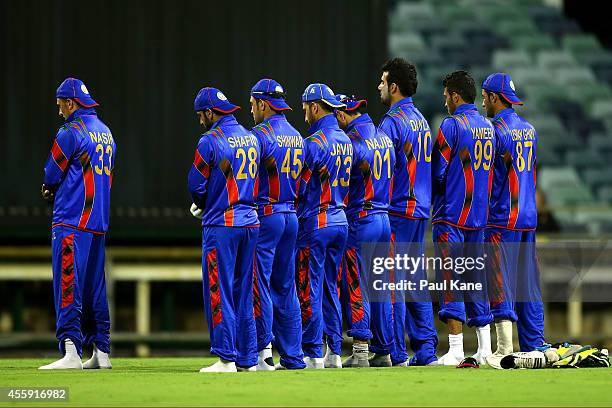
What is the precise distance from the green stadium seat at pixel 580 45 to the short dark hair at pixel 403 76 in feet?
47.1

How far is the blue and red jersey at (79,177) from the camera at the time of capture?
1027 cm

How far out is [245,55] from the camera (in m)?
15.2

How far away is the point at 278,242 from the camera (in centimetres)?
1017

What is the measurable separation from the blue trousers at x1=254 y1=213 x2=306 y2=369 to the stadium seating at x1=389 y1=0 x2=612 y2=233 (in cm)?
1113

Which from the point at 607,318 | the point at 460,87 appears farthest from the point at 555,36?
the point at 460,87

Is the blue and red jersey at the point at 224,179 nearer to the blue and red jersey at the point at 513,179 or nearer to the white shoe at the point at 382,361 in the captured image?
the white shoe at the point at 382,361

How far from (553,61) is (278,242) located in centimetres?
1505

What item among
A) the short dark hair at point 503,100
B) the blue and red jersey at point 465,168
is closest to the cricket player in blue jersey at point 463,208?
the blue and red jersey at point 465,168

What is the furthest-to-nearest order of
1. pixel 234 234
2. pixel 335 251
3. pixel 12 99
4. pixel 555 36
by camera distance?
pixel 555 36
pixel 12 99
pixel 335 251
pixel 234 234

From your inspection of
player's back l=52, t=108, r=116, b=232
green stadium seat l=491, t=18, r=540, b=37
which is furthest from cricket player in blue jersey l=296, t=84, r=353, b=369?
green stadium seat l=491, t=18, r=540, b=37

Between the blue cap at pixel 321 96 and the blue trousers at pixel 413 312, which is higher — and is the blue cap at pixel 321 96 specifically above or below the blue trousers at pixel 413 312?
above

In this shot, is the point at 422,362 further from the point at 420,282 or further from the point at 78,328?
the point at 78,328

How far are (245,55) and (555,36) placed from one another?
11216 millimetres

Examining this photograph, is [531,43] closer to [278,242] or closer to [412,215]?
[412,215]
